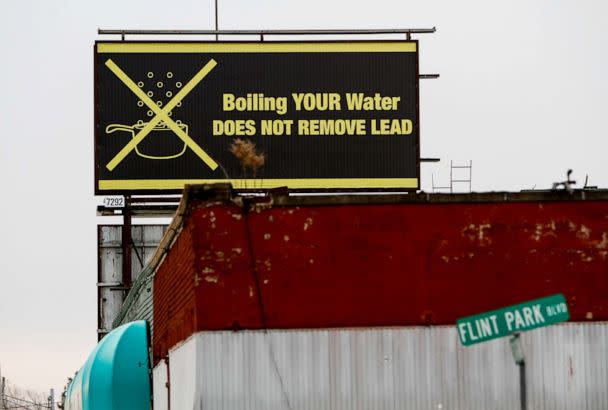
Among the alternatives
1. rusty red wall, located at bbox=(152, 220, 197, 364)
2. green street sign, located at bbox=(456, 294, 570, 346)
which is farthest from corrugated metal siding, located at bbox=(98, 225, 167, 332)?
green street sign, located at bbox=(456, 294, 570, 346)

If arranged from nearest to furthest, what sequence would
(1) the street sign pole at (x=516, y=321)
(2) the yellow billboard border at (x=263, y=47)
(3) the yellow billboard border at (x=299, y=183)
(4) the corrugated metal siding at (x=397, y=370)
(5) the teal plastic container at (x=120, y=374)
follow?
1. (1) the street sign pole at (x=516, y=321)
2. (4) the corrugated metal siding at (x=397, y=370)
3. (5) the teal plastic container at (x=120, y=374)
4. (3) the yellow billboard border at (x=299, y=183)
5. (2) the yellow billboard border at (x=263, y=47)

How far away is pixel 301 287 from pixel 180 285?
3.08 m

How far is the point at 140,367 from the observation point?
1131 inches

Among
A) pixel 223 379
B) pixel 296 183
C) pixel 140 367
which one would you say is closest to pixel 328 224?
pixel 223 379

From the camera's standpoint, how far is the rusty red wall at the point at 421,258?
64.7 feet

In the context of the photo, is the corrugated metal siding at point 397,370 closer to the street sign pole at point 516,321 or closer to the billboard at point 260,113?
the street sign pole at point 516,321

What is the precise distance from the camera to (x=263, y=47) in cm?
4291

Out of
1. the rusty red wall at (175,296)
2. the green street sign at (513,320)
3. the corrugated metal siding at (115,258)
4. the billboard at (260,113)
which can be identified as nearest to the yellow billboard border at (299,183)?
the billboard at (260,113)

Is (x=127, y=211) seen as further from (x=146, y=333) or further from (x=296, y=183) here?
(x=146, y=333)

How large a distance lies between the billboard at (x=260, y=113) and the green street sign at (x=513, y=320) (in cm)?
2844

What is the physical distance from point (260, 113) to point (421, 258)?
76.7 ft

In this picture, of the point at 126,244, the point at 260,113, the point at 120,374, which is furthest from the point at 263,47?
the point at 120,374

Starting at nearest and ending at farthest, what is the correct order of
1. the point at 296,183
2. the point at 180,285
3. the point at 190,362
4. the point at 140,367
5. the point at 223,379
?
the point at 223,379 → the point at 190,362 → the point at 180,285 → the point at 140,367 → the point at 296,183

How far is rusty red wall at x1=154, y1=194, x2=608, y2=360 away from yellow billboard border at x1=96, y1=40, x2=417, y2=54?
2349cm
